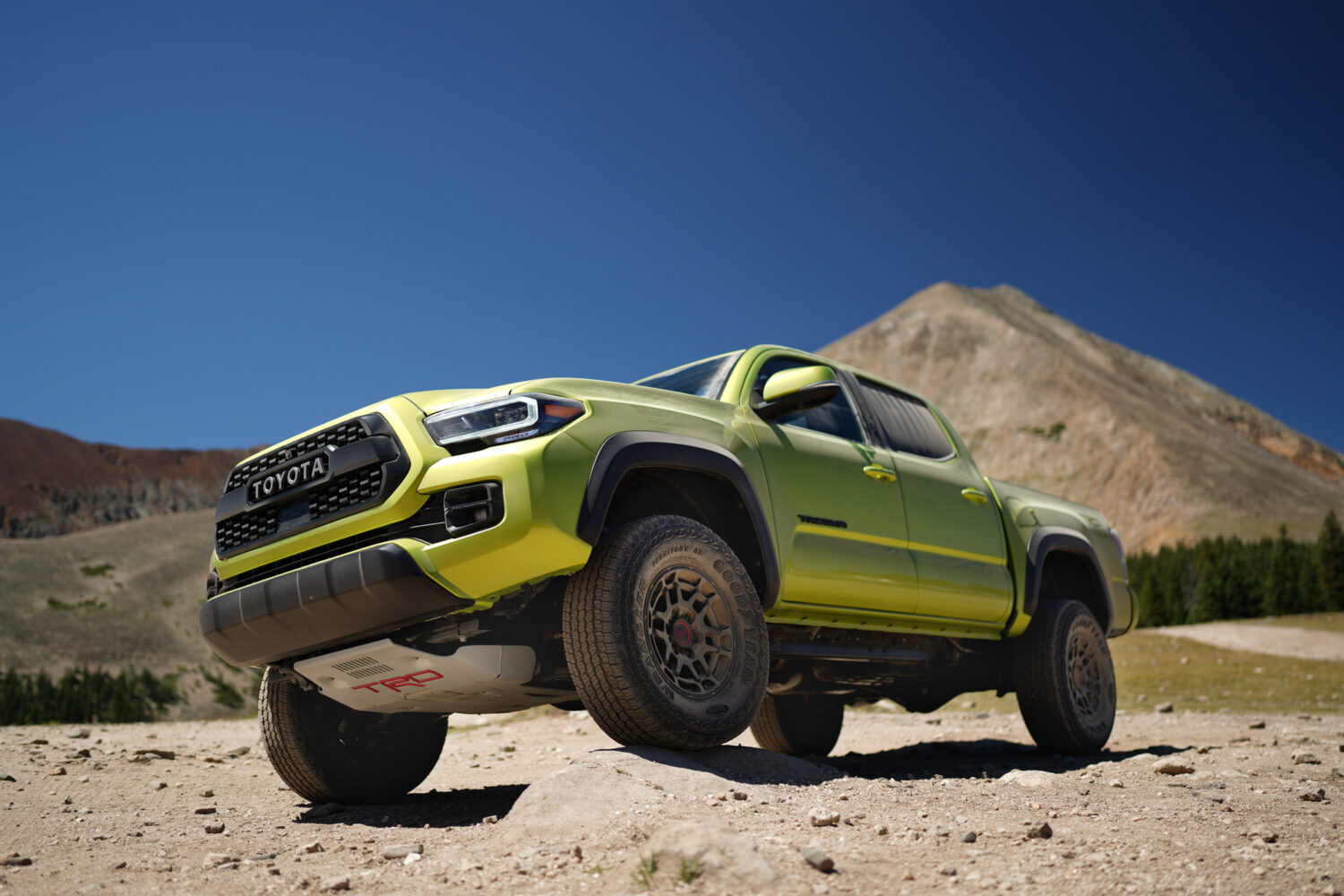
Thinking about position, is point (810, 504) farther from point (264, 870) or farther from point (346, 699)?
point (264, 870)

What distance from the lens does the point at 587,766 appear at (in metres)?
3.25

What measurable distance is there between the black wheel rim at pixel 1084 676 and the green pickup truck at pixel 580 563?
1203mm

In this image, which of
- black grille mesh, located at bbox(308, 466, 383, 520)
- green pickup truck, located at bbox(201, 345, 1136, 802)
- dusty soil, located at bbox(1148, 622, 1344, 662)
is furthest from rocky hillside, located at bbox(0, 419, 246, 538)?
black grille mesh, located at bbox(308, 466, 383, 520)

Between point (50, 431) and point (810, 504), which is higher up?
point (50, 431)

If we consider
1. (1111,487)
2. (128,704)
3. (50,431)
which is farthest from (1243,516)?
(50,431)

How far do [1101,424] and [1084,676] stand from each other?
101 metres

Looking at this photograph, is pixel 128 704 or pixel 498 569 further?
pixel 128 704

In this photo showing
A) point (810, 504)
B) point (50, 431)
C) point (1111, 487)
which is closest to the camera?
point (810, 504)

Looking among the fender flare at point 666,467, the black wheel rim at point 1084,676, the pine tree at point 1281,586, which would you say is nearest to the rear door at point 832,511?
the fender flare at point 666,467

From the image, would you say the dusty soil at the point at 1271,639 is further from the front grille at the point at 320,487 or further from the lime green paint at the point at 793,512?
the front grille at the point at 320,487

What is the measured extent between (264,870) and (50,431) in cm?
9415

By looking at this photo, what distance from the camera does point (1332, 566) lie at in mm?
50531

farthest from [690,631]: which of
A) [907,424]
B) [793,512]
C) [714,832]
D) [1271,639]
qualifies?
[1271,639]

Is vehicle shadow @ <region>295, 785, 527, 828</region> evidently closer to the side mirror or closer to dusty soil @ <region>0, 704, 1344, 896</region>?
dusty soil @ <region>0, 704, 1344, 896</region>
